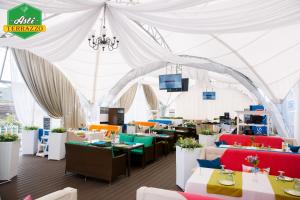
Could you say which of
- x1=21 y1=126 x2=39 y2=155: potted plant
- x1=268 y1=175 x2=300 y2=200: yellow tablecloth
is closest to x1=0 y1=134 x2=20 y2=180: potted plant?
x1=21 y1=126 x2=39 y2=155: potted plant

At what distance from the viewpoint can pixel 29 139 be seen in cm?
843

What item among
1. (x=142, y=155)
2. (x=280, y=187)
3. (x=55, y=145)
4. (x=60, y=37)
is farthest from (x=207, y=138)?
(x=60, y=37)

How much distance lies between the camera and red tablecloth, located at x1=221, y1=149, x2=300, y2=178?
470 cm

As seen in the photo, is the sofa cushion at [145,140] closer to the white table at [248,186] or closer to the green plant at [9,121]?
the white table at [248,186]

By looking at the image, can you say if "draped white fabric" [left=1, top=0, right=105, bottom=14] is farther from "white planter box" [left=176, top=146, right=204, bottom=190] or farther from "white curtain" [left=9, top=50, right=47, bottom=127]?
"white curtain" [left=9, top=50, right=47, bottom=127]

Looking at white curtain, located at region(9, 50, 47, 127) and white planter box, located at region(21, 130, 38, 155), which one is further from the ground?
white curtain, located at region(9, 50, 47, 127)

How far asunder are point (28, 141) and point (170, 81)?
6227 mm

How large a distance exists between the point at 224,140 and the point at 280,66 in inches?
121

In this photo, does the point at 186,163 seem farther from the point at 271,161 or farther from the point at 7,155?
the point at 7,155

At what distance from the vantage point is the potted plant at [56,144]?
7.78 m

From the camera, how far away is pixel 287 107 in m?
9.95

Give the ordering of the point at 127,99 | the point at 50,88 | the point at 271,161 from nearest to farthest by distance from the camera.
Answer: the point at 271,161 < the point at 50,88 < the point at 127,99

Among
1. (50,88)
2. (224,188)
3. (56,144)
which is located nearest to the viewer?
(224,188)

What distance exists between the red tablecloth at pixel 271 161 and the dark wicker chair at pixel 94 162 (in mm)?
2540
